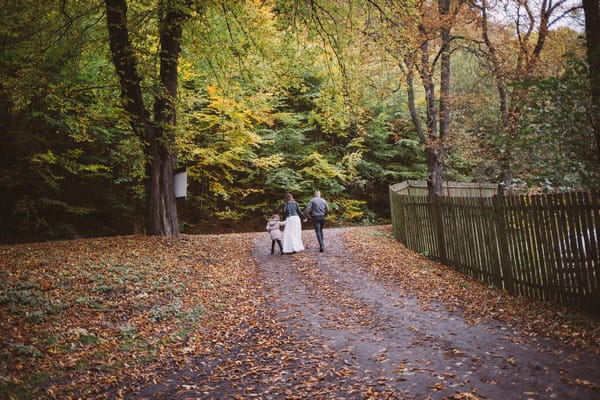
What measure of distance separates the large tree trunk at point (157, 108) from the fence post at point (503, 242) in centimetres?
847

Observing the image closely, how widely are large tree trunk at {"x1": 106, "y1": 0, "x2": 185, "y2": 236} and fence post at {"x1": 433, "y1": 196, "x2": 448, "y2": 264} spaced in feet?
24.5

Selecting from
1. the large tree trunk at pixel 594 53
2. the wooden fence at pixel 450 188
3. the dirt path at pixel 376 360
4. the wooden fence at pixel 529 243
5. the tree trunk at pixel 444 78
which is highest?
the tree trunk at pixel 444 78

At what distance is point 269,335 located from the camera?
6.39m

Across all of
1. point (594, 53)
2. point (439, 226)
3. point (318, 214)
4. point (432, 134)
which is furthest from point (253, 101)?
point (594, 53)

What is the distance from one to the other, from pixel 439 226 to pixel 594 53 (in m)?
6.47

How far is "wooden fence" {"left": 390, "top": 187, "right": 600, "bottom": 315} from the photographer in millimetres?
5926

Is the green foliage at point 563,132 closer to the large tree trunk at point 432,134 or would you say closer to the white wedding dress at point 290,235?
the white wedding dress at point 290,235

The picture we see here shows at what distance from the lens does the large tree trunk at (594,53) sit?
486cm

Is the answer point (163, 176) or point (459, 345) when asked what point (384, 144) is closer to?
point (163, 176)

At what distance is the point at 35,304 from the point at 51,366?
6.11 feet

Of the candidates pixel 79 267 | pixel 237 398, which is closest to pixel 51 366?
pixel 237 398

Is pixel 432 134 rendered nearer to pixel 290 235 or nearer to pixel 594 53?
pixel 290 235

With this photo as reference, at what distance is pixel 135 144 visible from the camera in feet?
40.8

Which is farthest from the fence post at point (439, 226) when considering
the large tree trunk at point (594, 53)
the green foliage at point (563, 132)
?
the large tree trunk at point (594, 53)
